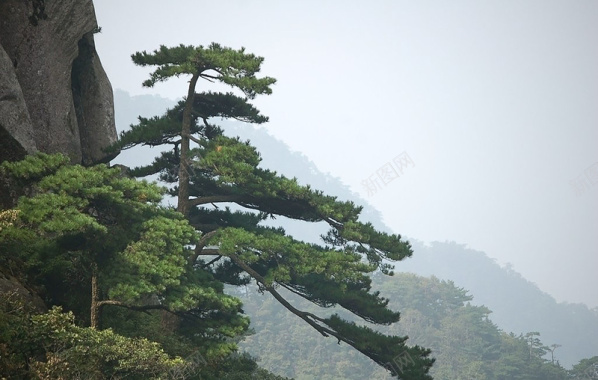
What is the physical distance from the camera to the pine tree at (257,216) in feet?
47.0

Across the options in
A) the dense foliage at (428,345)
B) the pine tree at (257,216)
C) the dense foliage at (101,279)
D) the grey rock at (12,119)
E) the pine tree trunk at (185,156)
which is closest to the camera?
the dense foliage at (101,279)

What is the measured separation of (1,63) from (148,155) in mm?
173391

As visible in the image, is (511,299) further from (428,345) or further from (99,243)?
(99,243)

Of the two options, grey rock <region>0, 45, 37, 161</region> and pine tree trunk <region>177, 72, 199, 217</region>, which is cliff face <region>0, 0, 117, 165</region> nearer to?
grey rock <region>0, 45, 37, 161</region>

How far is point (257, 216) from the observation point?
16688 millimetres

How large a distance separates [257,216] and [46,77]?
670 cm

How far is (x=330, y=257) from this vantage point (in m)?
14.4

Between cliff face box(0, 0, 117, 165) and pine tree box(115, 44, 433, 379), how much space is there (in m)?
1.70

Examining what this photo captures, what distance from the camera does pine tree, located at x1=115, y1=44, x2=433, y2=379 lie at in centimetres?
1431

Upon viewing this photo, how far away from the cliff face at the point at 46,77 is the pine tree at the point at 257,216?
1.70m

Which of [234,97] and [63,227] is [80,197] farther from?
[234,97]

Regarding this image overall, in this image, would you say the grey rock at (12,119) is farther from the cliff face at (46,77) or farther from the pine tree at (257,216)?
the pine tree at (257,216)

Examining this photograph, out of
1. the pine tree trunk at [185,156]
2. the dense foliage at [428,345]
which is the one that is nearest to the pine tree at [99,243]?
the pine tree trunk at [185,156]

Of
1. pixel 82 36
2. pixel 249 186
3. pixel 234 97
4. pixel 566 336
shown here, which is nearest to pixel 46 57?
pixel 82 36
